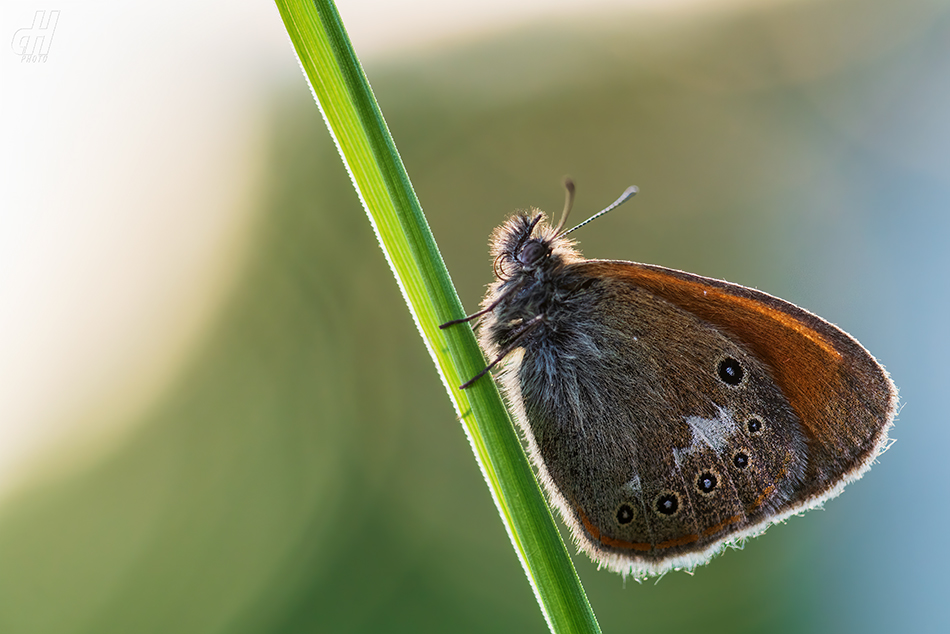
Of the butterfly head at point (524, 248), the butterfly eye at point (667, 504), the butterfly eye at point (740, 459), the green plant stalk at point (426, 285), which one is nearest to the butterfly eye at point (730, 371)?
the butterfly eye at point (740, 459)

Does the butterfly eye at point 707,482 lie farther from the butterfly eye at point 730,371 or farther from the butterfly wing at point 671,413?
the butterfly eye at point 730,371

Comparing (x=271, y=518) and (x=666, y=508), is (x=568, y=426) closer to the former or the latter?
(x=666, y=508)

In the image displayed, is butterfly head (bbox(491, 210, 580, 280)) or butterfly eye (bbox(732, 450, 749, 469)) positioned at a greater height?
butterfly head (bbox(491, 210, 580, 280))

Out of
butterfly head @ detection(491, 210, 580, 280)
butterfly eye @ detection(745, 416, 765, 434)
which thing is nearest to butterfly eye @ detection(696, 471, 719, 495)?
butterfly eye @ detection(745, 416, 765, 434)

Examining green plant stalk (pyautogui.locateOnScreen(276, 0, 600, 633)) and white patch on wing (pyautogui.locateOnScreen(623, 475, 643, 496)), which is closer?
green plant stalk (pyautogui.locateOnScreen(276, 0, 600, 633))

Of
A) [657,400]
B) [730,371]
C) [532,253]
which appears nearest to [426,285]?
[532,253]

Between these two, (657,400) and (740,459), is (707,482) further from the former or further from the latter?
(657,400)

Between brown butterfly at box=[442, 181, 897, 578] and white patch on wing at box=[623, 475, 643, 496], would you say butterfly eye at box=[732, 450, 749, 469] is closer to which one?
brown butterfly at box=[442, 181, 897, 578]

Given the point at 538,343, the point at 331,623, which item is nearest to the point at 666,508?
the point at 538,343
